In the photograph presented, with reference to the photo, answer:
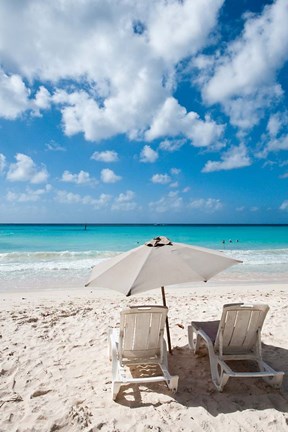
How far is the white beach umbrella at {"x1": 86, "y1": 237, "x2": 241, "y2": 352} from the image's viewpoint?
11.8 ft

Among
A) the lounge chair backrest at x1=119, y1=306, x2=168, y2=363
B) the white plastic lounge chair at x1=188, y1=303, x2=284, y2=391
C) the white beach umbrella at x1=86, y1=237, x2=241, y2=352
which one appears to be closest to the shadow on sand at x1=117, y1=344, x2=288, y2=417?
the white plastic lounge chair at x1=188, y1=303, x2=284, y2=391

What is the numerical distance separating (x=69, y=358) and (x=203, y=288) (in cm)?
764

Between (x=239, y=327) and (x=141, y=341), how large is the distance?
137 cm

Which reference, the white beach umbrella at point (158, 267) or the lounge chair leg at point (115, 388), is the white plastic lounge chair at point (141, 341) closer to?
the lounge chair leg at point (115, 388)

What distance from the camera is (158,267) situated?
3.82 metres

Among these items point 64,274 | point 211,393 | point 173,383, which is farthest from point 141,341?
point 64,274

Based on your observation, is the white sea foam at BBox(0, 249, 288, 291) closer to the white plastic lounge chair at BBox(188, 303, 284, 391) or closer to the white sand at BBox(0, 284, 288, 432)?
the white sand at BBox(0, 284, 288, 432)

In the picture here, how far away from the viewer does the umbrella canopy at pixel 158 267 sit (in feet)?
11.8

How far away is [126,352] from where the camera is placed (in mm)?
4102

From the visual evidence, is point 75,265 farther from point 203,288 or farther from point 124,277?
point 124,277

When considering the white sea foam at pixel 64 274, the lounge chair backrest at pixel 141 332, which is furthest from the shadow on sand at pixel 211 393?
the white sea foam at pixel 64 274

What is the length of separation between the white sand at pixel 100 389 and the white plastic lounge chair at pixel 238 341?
0.69ft

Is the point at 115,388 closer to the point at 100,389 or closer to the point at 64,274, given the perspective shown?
the point at 100,389

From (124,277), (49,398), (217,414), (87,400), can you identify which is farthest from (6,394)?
(217,414)
